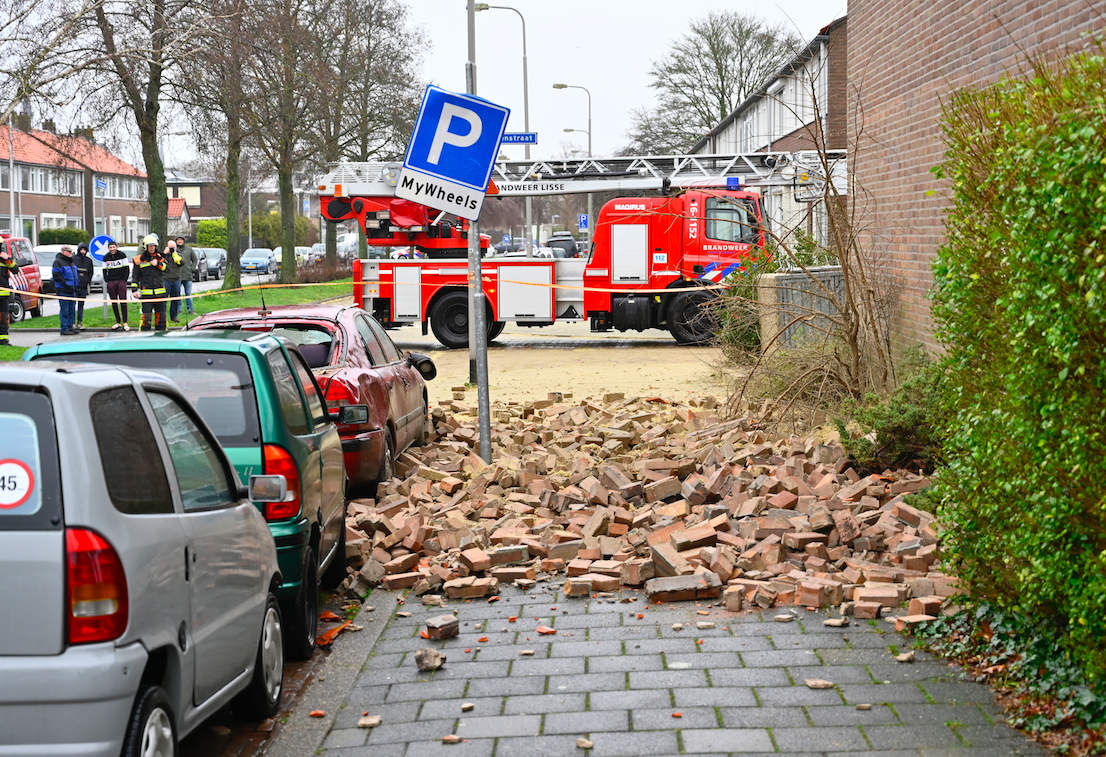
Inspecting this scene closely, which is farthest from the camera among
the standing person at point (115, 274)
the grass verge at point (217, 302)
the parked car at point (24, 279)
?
the parked car at point (24, 279)

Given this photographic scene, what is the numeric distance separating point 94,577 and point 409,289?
1906 cm

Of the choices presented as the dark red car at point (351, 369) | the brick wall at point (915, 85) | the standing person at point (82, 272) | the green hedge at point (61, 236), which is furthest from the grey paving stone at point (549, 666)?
the green hedge at point (61, 236)

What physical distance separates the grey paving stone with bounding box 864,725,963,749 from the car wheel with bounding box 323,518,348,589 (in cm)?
360

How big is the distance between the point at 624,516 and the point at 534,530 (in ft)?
1.94

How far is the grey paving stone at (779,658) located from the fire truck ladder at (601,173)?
18.1m

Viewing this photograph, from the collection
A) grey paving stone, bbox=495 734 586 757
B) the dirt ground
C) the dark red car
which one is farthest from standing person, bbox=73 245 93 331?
grey paving stone, bbox=495 734 586 757

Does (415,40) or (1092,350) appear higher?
(415,40)

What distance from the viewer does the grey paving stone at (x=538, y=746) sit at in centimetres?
412

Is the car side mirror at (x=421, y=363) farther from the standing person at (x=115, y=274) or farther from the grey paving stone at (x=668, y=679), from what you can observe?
the standing person at (x=115, y=274)

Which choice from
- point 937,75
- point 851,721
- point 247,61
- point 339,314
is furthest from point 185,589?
point 247,61

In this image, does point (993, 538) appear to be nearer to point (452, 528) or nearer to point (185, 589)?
point (185, 589)

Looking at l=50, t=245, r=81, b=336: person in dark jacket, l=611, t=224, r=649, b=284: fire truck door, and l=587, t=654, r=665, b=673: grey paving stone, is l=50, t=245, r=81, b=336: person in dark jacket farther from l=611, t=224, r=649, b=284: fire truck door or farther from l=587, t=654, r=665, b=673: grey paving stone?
l=587, t=654, r=665, b=673: grey paving stone

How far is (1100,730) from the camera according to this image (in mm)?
3820

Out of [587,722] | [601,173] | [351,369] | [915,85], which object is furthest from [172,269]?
[587,722]
